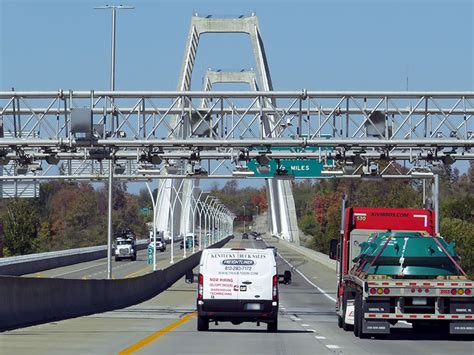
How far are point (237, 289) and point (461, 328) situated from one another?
5.49 m

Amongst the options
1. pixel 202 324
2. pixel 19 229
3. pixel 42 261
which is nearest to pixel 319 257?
pixel 42 261

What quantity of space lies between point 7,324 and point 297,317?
1338 cm

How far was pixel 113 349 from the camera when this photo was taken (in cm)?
1950

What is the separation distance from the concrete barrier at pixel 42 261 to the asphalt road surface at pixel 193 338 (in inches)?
1176

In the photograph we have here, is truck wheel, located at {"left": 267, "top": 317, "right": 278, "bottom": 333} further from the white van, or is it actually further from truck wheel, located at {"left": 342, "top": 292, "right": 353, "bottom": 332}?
truck wheel, located at {"left": 342, "top": 292, "right": 353, "bottom": 332}

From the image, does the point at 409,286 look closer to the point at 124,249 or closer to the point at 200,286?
the point at 200,286

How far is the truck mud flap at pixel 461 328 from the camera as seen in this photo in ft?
75.7

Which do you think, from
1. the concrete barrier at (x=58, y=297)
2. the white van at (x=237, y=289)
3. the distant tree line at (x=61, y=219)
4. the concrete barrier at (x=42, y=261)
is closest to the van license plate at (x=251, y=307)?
the white van at (x=237, y=289)

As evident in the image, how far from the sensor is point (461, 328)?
75.9ft

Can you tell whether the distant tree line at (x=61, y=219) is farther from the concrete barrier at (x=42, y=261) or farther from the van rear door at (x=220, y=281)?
the van rear door at (x=220, y=281)

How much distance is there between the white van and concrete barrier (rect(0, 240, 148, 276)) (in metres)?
37.9

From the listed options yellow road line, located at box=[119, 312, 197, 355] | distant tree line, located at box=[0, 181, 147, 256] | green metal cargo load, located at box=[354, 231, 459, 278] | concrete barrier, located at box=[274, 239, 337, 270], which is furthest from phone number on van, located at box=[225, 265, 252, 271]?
distant tree line, located at box=[0, 181, 147, 256]

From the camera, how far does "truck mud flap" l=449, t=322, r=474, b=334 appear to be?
23.1 m
